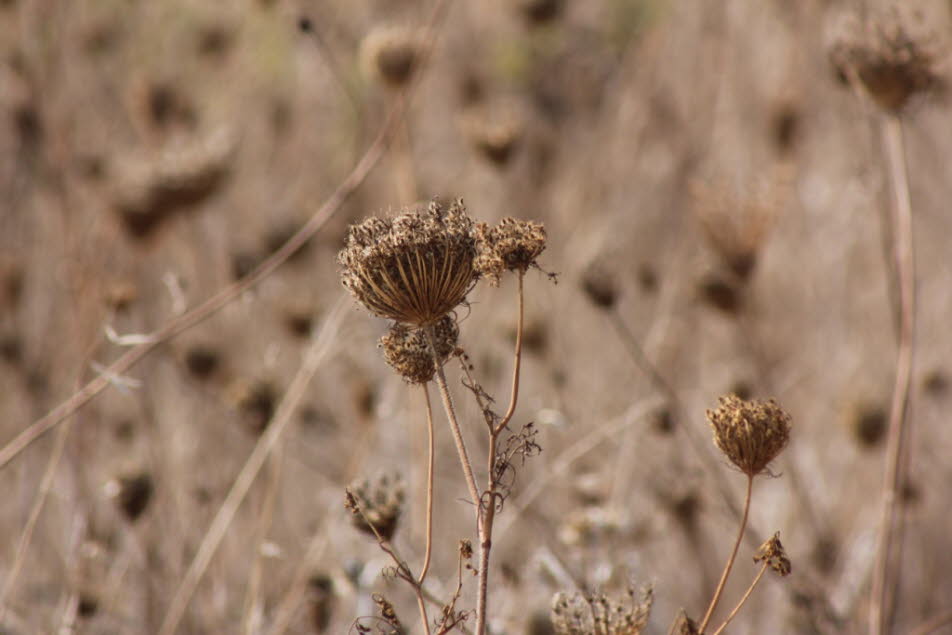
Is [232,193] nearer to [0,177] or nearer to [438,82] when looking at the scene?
[0,177]

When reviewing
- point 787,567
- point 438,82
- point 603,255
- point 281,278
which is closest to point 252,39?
point 438,82

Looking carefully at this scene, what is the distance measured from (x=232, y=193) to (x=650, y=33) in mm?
3362

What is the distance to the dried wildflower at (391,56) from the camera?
136 inches

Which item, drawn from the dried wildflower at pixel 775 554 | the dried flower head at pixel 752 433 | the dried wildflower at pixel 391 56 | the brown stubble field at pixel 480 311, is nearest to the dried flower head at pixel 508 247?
A: the dried flower head at pixel 752 433

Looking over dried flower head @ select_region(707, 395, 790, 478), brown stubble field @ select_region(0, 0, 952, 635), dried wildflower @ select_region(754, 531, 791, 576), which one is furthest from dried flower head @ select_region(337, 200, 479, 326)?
brown stubble field @ select_region(0, 0, 952, 635)

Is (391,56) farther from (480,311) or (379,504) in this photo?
(379,504)

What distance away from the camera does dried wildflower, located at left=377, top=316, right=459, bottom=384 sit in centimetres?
148

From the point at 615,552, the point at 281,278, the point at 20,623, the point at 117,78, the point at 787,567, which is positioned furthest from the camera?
the point at 117,78

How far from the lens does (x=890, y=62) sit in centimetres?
254

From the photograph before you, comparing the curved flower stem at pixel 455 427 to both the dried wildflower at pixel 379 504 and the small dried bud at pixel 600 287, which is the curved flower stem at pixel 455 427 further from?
the small dried bud at pixel 600 287

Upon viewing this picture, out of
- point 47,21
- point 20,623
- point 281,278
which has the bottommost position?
point 20,623

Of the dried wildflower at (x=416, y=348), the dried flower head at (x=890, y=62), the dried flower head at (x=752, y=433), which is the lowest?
the dried flower head at (x=752, y=433)

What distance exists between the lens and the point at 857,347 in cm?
526

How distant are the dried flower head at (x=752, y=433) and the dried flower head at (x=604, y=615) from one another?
0.29m
